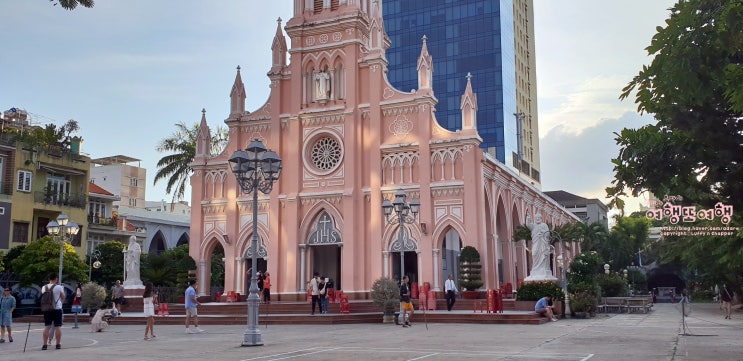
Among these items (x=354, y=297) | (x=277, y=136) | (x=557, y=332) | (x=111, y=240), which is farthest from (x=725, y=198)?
(x=111, y=240)

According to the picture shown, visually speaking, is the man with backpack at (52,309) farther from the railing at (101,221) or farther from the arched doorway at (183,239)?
the arched doorway at (183,239)

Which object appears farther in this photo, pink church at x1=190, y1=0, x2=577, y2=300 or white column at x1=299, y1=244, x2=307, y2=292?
white column at x1=299, y1=244, x2=307, y2=292

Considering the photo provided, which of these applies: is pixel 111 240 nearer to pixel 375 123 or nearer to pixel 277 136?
pixel 277 136

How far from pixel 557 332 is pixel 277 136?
75.6 ft

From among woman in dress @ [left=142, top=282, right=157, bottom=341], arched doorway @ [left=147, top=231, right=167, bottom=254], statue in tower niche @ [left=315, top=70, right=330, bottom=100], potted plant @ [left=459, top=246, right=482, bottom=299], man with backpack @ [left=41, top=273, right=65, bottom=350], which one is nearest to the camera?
man with backpack @ [left=41, top=273, right=65, bottom=350]

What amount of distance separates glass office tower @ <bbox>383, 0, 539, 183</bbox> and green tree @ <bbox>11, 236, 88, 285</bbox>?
53.6 metres

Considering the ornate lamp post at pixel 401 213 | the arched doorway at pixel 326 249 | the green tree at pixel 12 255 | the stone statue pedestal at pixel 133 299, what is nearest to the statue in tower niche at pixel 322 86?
the arched doorway at pixel 326 249

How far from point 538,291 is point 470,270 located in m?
4.84

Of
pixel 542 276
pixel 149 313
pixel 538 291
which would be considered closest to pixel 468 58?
pixel 542 276

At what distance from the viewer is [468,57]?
83.6m

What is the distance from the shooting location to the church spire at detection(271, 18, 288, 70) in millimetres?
40062

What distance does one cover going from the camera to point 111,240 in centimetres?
5316

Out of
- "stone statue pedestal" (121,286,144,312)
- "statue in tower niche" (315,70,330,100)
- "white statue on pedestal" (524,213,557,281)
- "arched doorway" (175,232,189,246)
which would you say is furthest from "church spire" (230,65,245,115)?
"arched doorway" (175,232,189,246)

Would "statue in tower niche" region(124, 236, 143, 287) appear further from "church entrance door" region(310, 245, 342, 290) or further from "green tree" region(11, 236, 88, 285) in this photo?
"church entrance door" region(310, 245, 342, 290)
